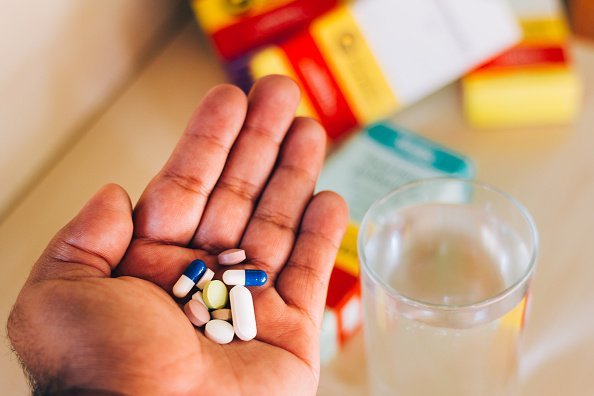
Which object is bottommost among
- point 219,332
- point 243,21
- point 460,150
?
point 460,150

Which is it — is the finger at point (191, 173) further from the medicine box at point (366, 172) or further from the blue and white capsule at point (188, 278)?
the medicine box at point (366, 172)

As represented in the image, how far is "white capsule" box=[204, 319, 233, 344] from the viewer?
589mm

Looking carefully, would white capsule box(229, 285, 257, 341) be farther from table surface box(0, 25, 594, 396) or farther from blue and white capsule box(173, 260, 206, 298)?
table surface box(0, 25, 594, 396)

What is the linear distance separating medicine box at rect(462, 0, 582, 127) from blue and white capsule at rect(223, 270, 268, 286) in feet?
1.38

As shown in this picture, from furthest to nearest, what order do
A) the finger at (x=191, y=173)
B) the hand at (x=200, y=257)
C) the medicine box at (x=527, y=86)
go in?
the medicine box at (x=527, y=86) → the finger at (x=191, y=173) → the hand at (x=200, y=257)

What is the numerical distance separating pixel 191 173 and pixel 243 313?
0.14m

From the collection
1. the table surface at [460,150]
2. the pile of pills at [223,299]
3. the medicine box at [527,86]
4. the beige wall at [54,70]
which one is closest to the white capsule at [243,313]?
the pile of pills at [223,299]

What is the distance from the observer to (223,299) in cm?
63

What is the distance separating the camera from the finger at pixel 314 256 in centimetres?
63

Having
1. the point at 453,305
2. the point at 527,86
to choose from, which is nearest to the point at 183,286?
the point at 453,305

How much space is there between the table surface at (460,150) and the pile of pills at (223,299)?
110mm

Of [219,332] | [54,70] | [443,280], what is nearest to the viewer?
[219,332]

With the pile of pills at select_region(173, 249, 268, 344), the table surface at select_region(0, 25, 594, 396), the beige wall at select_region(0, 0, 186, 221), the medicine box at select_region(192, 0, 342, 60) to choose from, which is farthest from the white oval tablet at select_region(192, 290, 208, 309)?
A: the medicine box at select_region(192, 0, 342, 60)

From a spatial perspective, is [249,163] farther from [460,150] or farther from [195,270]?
[460,150]
